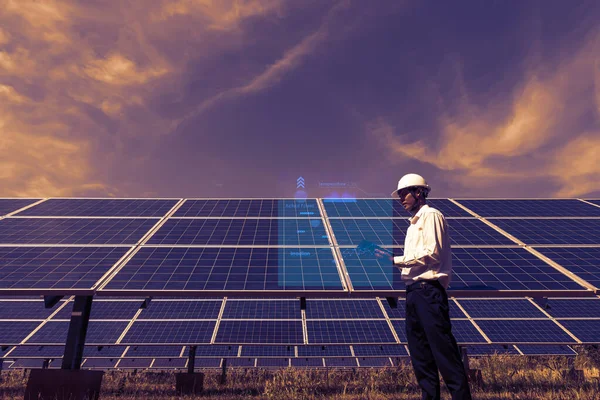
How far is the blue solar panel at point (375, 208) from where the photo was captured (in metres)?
13.0

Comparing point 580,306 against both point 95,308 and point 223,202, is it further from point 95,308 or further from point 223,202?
point 95,308

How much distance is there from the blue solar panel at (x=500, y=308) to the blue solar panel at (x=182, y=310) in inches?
559

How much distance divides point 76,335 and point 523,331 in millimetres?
18275

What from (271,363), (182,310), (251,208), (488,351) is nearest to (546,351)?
(488,351)

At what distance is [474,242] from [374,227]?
311cm

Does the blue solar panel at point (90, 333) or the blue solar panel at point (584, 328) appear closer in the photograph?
the blue solar panel at point (90, 333)

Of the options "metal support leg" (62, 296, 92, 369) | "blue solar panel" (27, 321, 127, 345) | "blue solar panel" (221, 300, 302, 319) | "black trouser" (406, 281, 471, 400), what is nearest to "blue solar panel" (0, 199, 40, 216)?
"blue solar panel" (27, 321, 127, 345)

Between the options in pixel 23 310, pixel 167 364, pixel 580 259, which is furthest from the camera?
pixel 167 364

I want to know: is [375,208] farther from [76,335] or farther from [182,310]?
[182,310]

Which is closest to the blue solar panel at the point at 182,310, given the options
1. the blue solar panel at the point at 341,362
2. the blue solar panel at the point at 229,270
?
the blue solar panel at the point at 341,362

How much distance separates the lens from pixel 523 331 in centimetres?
1580

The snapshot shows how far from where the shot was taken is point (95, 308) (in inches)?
720

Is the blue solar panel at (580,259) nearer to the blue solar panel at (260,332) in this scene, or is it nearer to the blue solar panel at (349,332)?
the blue solar panel at (349,332)

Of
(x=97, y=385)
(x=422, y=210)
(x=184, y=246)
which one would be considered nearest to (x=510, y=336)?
(x=422, y=210)
